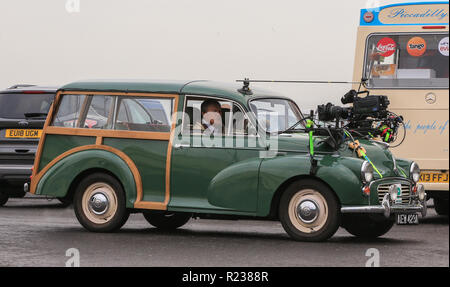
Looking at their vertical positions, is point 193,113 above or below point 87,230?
above

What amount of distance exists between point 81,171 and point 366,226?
11.4 feet

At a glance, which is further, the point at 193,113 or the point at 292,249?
the point at 193,113

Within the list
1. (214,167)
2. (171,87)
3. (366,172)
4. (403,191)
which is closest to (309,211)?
(366,172)

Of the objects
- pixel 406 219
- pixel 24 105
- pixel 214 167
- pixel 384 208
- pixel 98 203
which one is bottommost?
pixel 98 203

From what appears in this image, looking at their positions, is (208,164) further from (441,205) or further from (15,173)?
(441,205)

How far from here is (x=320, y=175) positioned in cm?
989

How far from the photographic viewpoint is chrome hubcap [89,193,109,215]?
36.1 feet

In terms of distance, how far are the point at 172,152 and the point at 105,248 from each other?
1.71 meters

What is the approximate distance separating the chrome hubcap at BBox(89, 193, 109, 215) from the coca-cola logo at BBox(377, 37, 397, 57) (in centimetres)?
559
